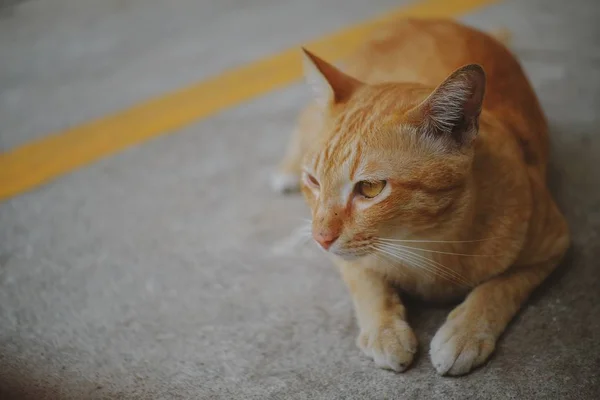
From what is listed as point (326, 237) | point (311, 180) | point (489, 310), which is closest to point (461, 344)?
point (489, 310)

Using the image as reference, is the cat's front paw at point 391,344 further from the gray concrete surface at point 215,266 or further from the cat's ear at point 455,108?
the cat's ear at point 455,108

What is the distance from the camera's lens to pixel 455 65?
1.78 m

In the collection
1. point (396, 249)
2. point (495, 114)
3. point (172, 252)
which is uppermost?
point (495, 114)

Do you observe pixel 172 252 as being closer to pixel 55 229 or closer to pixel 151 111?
pixel 55 229

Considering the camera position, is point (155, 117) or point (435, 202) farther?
point (155, 117)

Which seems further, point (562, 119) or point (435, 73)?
point (562, 119)

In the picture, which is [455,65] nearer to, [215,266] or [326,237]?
[326,237]

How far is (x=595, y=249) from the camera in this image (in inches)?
70.1

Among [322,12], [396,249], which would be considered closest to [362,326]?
[396,249]

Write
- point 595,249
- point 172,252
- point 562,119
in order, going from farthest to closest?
1. point 562,119
2. point 172,252
3. point 595,249

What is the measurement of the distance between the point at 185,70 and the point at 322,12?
90 cm

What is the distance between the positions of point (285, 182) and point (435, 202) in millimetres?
950

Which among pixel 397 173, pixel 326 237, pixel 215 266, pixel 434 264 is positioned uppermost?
pixel 397 173

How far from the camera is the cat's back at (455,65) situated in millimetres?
1739
